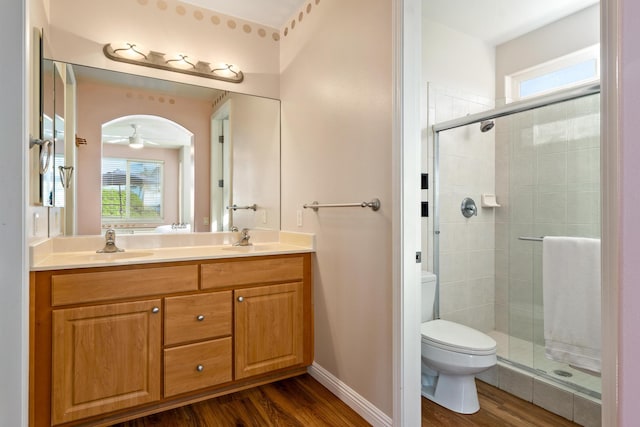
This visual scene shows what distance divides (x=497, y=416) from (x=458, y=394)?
0.21 meters

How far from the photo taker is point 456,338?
6.46 feet

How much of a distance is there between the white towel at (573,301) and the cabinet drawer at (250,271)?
1.51m

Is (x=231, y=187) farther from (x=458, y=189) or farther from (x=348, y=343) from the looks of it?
(x=458, y=189)

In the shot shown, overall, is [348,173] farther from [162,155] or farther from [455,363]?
[162,155]

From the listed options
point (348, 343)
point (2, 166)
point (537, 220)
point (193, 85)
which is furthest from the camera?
point (537, 220)

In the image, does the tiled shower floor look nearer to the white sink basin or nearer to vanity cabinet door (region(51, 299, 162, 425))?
vanity cabinet door (region(51, 299, 162, 425))

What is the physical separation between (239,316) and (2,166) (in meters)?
1.29

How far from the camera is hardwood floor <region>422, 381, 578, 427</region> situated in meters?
1.77

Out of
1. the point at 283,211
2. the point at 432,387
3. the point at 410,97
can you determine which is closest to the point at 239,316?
the point at 283,211

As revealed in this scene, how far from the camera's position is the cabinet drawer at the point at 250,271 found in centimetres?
193

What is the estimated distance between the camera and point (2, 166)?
1.18m

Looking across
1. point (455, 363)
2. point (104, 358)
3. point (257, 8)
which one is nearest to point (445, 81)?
point (257, 8)

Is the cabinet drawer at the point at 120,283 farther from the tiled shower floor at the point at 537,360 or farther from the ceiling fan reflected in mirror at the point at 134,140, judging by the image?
the tiled shower floor at the point at 537,360

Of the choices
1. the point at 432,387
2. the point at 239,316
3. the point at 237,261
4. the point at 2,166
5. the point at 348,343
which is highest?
the point at 2,166
